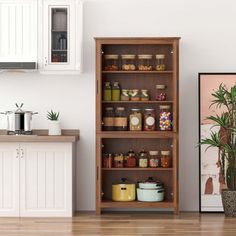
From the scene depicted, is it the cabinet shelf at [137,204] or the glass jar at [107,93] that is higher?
the glass jar at [107,93]

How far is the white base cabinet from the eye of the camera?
6992 millimetres

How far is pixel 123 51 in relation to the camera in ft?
24.4

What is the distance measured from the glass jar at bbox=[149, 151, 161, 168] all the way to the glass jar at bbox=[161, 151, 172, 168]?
0.06 metres

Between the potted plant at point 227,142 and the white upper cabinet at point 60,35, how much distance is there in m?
1.55

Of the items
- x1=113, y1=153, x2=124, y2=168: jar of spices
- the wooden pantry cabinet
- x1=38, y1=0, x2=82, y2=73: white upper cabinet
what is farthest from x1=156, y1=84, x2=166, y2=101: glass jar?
x1=38, y1=0, x2=82, y2=73: white upper cabinet

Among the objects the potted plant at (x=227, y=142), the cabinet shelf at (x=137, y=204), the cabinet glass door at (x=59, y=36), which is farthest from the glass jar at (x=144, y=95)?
the cabinet shelf at (x=137, y=204)

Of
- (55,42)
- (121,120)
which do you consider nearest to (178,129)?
(121,120)

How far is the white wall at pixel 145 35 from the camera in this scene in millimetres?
7441

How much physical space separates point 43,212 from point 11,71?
5.17 feet

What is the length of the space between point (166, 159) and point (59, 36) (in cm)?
175

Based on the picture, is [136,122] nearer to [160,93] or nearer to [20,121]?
[160,93]

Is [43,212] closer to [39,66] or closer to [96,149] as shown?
[96,149]

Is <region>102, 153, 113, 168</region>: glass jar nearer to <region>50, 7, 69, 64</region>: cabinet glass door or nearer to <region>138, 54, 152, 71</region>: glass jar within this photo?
<region>138, 54, 152, 71</region>: glass jar

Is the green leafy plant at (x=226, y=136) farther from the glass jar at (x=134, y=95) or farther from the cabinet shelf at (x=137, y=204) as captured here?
the glass jar at (x=134, y=95)
